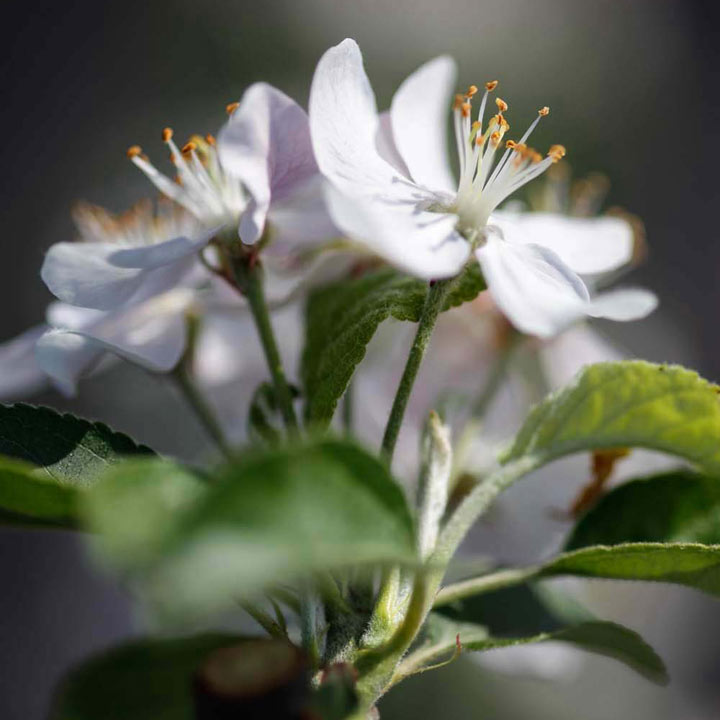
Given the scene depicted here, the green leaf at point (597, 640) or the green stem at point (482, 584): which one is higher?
the green stem at point (482, 584)

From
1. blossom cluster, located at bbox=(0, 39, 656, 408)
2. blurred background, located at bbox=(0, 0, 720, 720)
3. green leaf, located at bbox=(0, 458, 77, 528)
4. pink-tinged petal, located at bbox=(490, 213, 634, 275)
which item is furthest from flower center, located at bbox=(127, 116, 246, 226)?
blurred background, located at bbox=(0, 0, 720, 720)

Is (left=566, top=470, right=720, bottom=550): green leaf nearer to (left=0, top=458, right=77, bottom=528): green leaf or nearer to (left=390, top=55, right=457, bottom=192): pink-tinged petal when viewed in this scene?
(left=390, top=55, right=457, bottom=192): pink-tinged petal

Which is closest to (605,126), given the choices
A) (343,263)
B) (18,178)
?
(18,178)

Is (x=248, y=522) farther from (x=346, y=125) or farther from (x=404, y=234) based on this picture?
(x=346, y=125)

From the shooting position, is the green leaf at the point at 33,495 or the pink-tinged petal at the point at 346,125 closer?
the green leaf at the point at 33,495

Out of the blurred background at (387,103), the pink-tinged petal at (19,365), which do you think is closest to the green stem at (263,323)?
the pink-tinged petal at (19,365)

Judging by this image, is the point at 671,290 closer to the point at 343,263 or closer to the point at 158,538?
the point at 343,263

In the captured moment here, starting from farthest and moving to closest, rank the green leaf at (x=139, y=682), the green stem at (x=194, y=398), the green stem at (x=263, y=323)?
the green stem at (x=194, y=398)
the green stem at (x=263, y=323)
the green leaf at (x=139, y=682)

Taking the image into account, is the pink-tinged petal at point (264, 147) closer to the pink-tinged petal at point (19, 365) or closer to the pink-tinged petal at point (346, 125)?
the pink-tinged petal at point (346, 125)

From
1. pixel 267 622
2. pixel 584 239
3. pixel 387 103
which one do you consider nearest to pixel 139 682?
pixel 267 622
